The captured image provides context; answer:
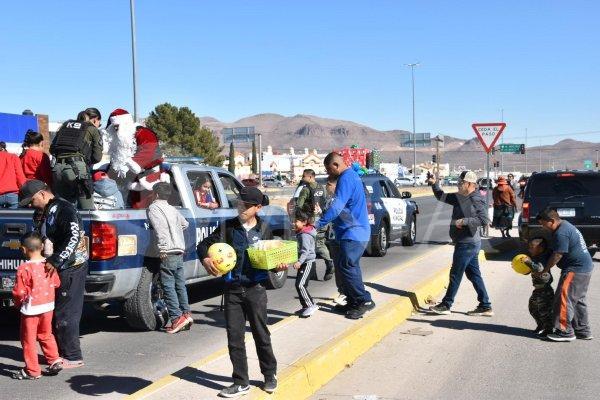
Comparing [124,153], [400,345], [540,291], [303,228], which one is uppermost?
[124,153]

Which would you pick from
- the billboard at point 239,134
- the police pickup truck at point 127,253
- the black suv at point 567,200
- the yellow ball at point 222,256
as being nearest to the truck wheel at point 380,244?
the black suv at point 567,200

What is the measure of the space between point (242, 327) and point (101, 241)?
243 cm

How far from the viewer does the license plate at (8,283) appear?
720 centimetres

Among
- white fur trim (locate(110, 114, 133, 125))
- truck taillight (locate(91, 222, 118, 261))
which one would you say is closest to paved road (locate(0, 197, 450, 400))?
truck taillight (locate(91, 222, 118, 261))

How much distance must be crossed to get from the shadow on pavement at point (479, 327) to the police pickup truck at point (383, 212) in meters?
5.73

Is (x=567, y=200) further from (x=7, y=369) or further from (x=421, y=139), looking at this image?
(x=421, y=139)

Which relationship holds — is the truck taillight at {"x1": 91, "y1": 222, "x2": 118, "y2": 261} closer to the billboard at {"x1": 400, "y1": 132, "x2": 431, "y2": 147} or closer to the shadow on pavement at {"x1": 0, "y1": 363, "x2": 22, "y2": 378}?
the shadow on pavement at {"x1": 0, "y1": 363, "x2": 22, "y2": 378}

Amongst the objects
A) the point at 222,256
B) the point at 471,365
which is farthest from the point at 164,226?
the point at 471,365

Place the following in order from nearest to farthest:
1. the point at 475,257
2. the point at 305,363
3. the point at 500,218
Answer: the point at 305,363 < the point at 475,257 < the point at 500,218

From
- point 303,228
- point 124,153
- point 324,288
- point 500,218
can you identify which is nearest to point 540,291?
→ point 303,228

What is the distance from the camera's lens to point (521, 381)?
616cm

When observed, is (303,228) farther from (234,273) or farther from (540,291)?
(234,273)

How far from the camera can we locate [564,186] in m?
14.0

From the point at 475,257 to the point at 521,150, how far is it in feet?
203
